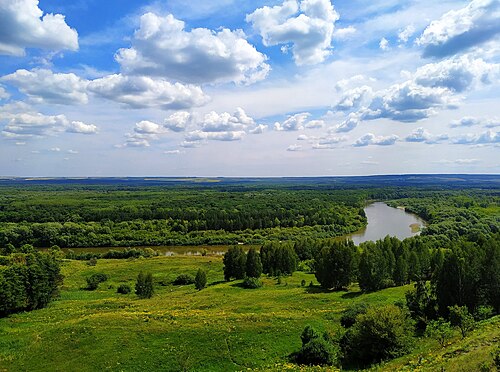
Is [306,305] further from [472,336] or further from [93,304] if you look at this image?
[93,304]

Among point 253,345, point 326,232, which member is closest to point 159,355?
point 253,345

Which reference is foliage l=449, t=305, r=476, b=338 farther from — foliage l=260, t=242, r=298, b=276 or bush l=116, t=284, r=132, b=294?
bush l=116, t=284, r=132, b=294

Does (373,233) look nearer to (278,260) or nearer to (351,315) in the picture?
(278,260)

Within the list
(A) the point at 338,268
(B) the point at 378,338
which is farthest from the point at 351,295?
(B) the point at 378,338

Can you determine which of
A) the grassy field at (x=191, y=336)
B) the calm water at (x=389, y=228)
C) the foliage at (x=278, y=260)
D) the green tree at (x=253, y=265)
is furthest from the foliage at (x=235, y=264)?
the calm water at (x=389, y=228)

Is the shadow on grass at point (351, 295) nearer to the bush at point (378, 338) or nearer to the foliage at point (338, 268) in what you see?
the foliage at point (338, 268)
